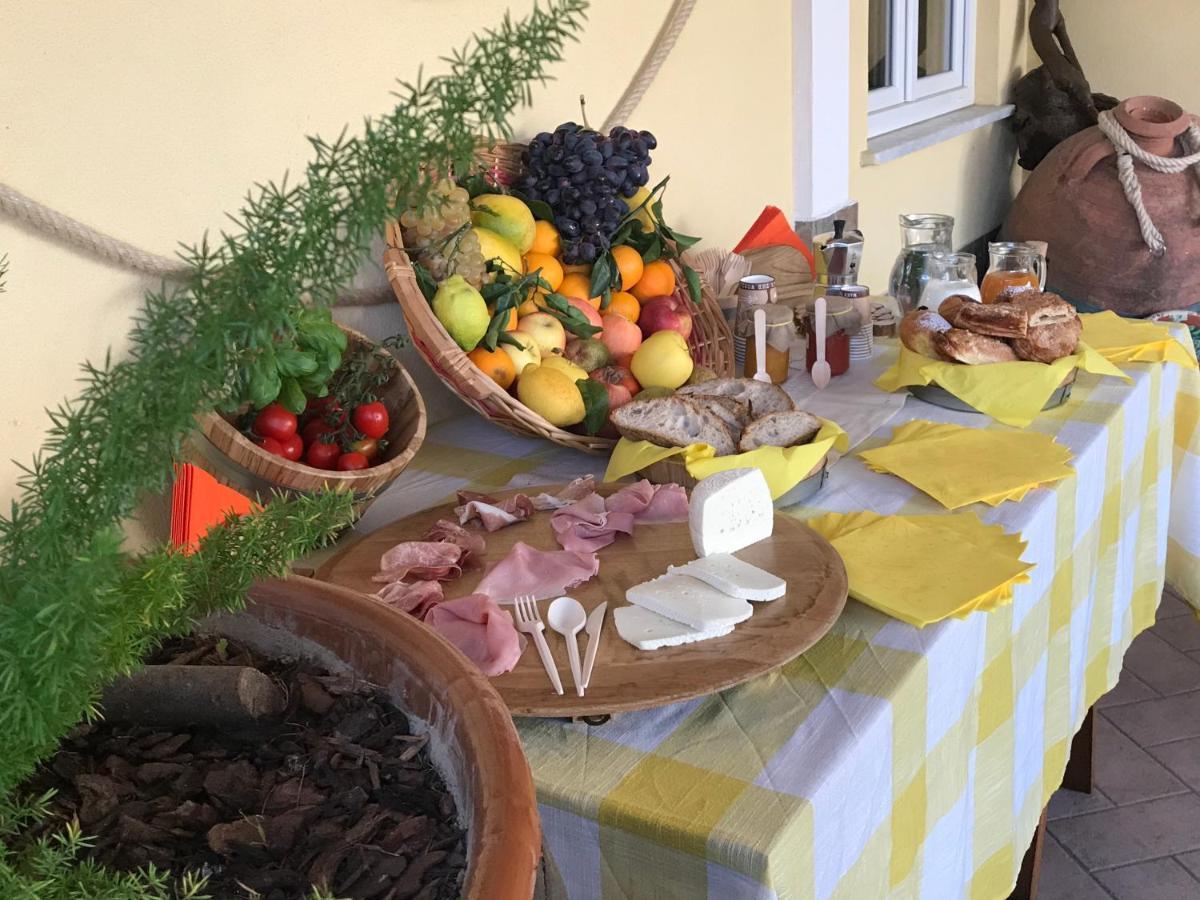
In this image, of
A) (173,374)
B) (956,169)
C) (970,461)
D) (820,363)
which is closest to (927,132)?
(956,169)

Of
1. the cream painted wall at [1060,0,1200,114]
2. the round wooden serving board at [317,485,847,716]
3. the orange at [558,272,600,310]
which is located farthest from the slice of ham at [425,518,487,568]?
the cream painted wall at [1060,0,1200,114]

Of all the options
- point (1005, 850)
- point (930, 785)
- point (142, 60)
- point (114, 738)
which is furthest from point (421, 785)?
point (142, 60)

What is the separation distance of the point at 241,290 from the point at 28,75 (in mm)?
824

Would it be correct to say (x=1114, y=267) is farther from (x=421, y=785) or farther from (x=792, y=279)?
(x=421, y=785)

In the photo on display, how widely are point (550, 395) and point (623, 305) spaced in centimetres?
25

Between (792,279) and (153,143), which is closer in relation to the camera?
(153,143)

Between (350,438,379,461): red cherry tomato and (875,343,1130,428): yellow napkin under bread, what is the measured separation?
0.72 m

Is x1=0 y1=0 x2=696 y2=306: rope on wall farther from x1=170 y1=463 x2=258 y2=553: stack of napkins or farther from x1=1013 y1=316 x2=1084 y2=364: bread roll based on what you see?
x1=1013 y1=316 x2=1084 y2=364: bread roll

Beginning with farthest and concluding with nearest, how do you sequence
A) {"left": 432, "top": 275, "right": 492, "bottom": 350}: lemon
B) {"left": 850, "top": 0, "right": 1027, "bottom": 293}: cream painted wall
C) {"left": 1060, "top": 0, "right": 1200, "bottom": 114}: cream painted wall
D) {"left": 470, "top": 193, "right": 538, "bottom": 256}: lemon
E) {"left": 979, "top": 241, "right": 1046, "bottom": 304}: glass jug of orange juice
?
{"left": 1060, "top": 0, "right": 1200, "bottom": 114}: cream painted wall → {"left": 850, "top": 0, "right": 1027, "bottom": 293}: cream painted wall → {"left": 979, "top": 241, "right": 1046, "bottom": 304}: glass jug of orange juice → {"left": 470, "top": 193, "right": 538, "bottom": 256}: lemon → {"left": 432, "top": 275, "right": 492, "bottom": 350}: lemon

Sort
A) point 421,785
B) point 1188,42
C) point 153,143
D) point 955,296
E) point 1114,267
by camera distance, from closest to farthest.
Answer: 1. point 421,785
2. point 153,143
3. point 955,296
4. point 1114,267
5. point 1188,42

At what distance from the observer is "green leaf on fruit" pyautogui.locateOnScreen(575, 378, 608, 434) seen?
4.31ft

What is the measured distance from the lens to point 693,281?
153cm

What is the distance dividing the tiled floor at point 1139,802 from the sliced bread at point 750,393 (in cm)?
89

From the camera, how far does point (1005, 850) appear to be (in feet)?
3.51
